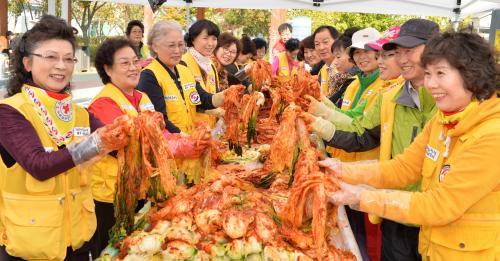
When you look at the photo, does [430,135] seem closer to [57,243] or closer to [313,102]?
[313,102]

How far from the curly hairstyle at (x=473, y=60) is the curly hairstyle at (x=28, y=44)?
1.94m

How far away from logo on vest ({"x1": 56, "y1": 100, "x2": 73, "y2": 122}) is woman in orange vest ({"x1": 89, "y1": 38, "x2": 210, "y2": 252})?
0.53 m

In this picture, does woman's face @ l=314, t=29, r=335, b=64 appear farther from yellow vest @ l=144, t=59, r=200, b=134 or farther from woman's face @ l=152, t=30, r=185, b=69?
woman's face @ l=152, t=30, r=185, b=69

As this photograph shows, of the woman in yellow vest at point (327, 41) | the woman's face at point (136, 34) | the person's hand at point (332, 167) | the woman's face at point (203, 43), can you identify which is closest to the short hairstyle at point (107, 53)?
the person's hand at point (332, 167)

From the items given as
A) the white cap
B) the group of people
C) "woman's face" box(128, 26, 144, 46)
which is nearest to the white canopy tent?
"woman's face" box(128, 26, 144, 46)

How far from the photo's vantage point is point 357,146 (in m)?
3.52

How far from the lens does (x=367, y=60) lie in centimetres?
435

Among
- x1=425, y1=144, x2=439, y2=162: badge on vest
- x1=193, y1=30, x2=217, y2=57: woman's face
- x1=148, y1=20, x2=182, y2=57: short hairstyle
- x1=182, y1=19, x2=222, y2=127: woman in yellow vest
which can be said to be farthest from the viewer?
x1=193, y1=30, x2=217, y2=57: woman's face

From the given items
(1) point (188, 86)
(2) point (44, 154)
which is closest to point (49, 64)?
(2) point (44, 154)

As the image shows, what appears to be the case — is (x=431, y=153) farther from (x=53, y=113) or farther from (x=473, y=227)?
(x=53, y=113)

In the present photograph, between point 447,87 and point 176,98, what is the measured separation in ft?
9.00

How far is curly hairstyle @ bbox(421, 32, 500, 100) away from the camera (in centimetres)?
204

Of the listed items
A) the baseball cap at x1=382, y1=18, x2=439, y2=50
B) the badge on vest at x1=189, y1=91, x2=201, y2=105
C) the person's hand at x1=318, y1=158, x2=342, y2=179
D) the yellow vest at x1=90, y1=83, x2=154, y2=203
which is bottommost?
the yellow vest at x1=90, y1=83, x2=154, y2=203

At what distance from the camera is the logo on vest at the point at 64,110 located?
244 cm
